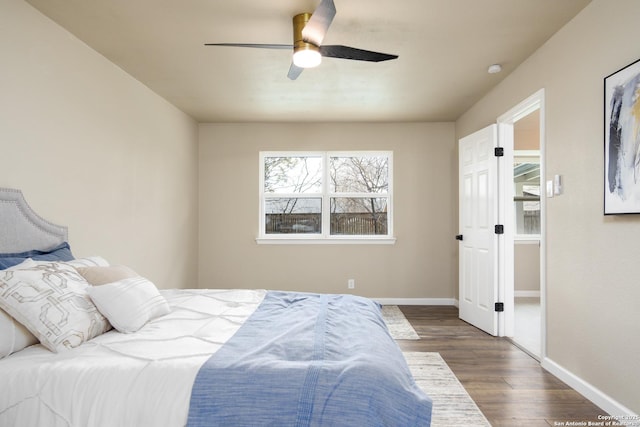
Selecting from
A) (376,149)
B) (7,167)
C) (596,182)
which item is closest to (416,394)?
(596,182)

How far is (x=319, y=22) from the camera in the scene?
2.12m

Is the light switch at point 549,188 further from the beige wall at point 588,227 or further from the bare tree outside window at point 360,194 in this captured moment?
the bare tree outside window at point 360,194

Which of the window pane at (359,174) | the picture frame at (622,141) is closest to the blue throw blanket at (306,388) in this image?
the picture frame at (622,141)

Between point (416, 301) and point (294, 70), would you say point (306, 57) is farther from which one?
point (416, 301)

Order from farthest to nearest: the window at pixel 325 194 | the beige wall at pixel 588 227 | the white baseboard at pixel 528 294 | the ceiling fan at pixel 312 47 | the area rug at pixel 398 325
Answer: the white baseboard at pixel 528 294 → the window at pixel 325 194 → the area rug at pixel 398 325 → the ceiling fan at pixel 312 47 → the beige wall at pixel 588 227

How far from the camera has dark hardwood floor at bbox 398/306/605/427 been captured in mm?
2240

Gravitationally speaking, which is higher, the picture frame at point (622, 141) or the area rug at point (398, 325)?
the picture frame at point (622, 141)

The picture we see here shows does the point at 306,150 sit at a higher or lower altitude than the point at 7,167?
higher

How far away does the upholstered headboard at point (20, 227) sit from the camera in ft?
6.98

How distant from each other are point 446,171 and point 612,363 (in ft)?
11.0

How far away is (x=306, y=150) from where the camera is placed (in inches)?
208

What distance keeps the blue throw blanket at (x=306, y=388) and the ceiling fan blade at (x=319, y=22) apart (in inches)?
66.5

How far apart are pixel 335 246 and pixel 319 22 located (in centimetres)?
352

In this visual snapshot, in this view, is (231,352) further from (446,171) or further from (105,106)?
(446,171)
